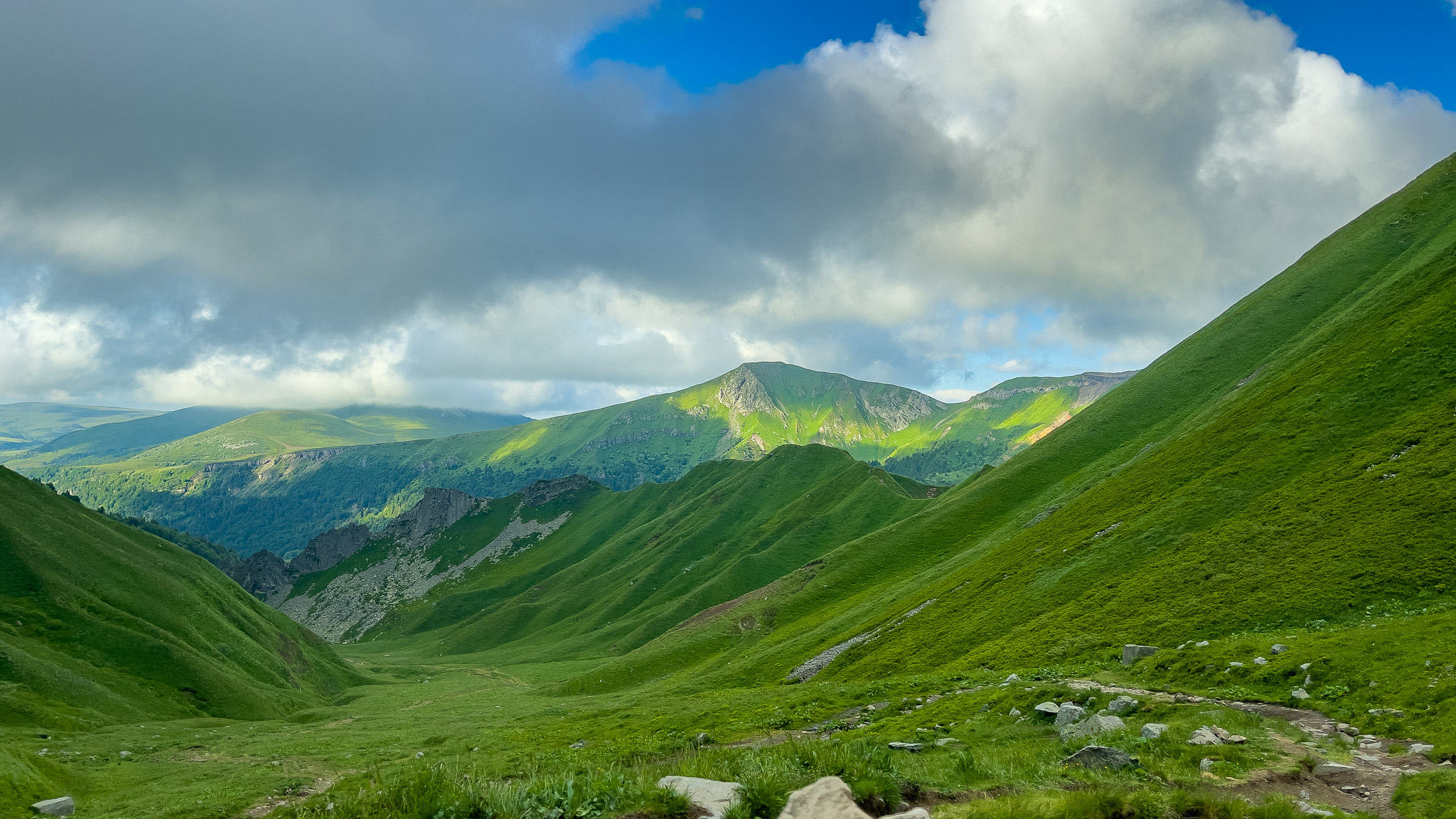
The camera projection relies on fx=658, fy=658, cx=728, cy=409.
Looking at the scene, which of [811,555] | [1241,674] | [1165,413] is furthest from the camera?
[811,555]

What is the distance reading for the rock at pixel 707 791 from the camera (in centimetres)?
1180

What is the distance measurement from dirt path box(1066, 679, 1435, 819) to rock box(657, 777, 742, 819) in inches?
504

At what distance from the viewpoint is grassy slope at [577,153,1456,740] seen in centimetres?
4347

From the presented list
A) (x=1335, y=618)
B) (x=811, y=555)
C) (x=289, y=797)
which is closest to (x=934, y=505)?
(x=811, y=555)

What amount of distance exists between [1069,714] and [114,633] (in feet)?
400

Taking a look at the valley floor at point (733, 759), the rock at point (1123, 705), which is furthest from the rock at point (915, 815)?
the rock at point (1123, 705)

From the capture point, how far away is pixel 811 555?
18350cm

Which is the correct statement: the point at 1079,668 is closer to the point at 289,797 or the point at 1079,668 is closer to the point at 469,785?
the point at 469,785

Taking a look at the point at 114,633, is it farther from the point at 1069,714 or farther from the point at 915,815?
the point at 915,815

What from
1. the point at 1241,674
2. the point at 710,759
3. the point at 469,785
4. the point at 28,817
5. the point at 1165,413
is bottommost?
the point at 28,817

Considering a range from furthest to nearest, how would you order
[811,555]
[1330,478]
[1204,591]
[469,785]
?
[811,555] → [1330,478] → [1204,591] → [469,785]

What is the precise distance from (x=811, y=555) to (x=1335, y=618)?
485 ft

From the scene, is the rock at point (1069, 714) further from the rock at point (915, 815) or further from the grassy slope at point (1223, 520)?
the rock at point (915, 815)

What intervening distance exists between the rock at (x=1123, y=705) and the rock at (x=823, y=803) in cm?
2098
